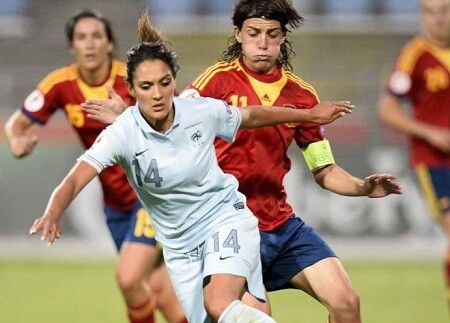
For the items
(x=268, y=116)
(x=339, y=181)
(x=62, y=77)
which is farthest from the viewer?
(x=62, y=77)

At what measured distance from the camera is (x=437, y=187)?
934cm

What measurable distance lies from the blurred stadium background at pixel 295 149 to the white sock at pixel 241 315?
29.5 ft

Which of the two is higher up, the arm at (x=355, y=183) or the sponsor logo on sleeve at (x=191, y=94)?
the sponsor logo on sleeve at (x=191, y=94)

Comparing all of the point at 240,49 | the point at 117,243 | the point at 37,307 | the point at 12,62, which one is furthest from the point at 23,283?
the point at 240,49

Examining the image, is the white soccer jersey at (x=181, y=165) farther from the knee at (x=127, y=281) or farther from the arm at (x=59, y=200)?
the knee at (x=127, y=281)

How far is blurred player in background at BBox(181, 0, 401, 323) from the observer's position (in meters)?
6.31

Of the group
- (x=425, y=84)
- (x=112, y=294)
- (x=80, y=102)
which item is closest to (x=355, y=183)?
(x=80, y=102)

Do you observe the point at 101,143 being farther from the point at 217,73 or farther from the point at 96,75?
the point at 96,75

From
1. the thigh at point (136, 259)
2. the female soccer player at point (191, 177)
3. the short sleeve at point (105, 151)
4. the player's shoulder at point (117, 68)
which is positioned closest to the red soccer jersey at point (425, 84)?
the player's shoulder at point (117, 68)

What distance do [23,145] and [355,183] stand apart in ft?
7.59

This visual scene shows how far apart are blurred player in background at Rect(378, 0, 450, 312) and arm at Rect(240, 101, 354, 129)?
333 cm

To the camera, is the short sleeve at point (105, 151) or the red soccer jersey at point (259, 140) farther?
the red soccer jersey at point (259, 140)

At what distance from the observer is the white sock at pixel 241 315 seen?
219 inches

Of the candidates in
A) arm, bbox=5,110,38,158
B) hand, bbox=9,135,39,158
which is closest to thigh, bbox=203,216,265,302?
hand, bbox=9,135,39,158
